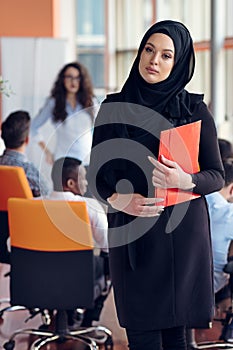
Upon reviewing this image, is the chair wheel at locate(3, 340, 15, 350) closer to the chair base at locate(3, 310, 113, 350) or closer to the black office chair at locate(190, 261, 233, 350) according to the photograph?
the chair base at locate(3, 310, 113, 350)

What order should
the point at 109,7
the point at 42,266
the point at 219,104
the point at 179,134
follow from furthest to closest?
1. the point at 109,7
2. the point at 219,104
3. the point at 42,266
4. the point at 179,134

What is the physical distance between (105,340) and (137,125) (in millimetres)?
1832

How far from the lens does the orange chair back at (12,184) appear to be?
13.5 feet

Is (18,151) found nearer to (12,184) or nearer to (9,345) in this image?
(12,184)

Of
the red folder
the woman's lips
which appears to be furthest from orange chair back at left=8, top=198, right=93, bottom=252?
the woman's lips

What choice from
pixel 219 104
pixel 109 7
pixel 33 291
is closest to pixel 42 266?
pixel 33 291

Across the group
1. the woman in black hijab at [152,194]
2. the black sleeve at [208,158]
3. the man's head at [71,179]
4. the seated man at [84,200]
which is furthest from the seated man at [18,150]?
the black sleeve at [208,158]

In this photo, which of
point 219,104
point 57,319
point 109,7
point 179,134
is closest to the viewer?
point 179,134

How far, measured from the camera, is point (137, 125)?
7.82 ft

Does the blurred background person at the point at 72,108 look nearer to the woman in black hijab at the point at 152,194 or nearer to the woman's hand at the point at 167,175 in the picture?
the woman in black hijab at the point at 152,194

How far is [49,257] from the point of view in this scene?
343 cm

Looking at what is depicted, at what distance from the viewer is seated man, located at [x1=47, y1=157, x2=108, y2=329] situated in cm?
369

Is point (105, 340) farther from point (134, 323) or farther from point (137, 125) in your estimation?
point (137, 125)

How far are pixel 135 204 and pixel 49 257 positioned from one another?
117cm
